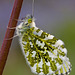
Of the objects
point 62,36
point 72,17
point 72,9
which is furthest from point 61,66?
point 72,9

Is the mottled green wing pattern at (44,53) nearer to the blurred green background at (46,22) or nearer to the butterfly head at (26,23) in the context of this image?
the butterfly head at (26,23)

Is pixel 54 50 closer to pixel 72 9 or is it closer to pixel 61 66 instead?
pixel 61 66

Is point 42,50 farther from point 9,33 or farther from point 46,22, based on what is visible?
point 46,22

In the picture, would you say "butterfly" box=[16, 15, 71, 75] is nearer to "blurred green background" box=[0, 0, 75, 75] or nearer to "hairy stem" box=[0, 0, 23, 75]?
"hairy stem" box=[0, 0, 23, 75]

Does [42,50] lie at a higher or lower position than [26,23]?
lower

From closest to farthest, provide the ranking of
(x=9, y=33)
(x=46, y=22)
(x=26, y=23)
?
1. (x=9, y=33)
2. (x=26, y=23)
3. (x=46, y=22)

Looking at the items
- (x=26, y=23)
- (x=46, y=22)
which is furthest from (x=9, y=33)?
(x=46, y=22)

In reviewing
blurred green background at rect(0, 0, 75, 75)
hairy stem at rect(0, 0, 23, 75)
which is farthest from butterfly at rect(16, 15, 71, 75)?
blurred green background at rect(0, 0, 75, 75)
